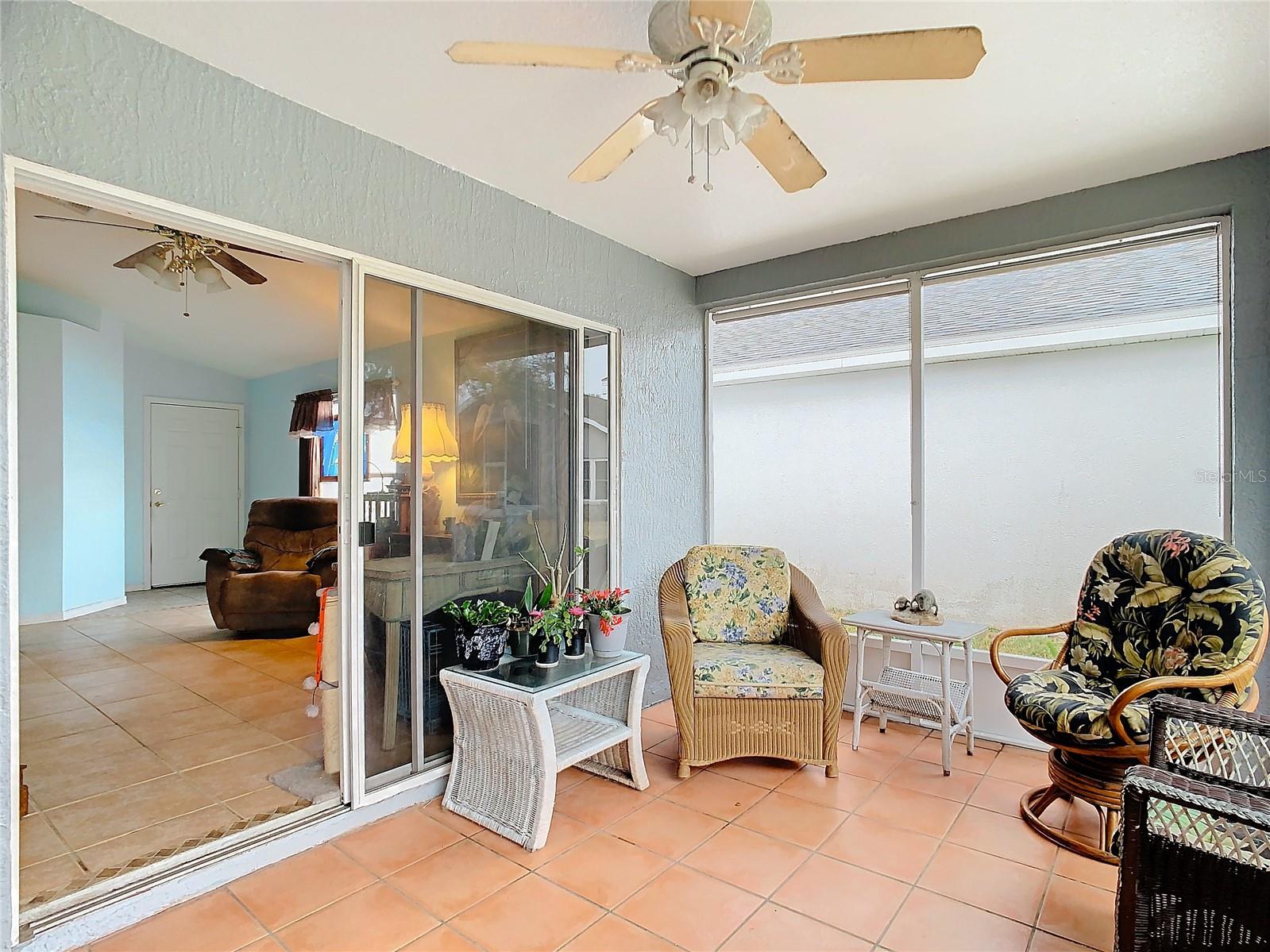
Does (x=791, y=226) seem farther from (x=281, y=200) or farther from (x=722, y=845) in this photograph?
(x=722, y=845)

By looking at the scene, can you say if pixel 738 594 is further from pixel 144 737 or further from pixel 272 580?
pixel 272 580

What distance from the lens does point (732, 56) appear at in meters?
1.58

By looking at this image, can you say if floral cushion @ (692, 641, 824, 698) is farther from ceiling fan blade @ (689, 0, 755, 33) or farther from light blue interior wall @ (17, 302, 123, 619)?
light blue interior wall @ (17, 302, 123, 619)

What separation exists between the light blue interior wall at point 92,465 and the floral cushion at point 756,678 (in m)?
5.69

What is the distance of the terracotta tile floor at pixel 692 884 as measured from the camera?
1.88 meters

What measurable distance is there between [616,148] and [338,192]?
3.56 feet

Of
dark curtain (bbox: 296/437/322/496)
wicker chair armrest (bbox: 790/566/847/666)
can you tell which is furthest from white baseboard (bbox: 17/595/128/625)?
wicker chair armrest (bbox: 790/566/847/666)

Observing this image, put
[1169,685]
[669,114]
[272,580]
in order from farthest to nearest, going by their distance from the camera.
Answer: [272,580] < [1169,685] < [669,114]

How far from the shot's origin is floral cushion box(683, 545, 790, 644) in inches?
134

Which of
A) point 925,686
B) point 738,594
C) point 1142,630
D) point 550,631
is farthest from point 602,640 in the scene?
point 1142,630

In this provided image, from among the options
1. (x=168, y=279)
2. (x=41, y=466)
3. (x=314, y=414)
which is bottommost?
(x=41, y=466)

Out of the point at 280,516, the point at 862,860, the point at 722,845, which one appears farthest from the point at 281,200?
the point at 280,516

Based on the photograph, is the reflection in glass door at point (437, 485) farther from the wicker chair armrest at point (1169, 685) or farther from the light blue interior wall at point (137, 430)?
the light blue interior wall at point (137, 430)

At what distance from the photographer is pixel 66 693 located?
381 centimetres
